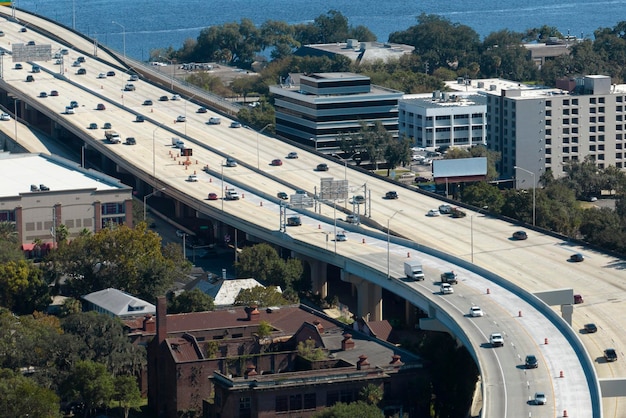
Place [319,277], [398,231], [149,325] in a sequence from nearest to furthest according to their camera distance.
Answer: [149,325], [319,277], [398,231]

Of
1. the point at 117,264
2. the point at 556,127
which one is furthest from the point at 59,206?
the point at 556,127

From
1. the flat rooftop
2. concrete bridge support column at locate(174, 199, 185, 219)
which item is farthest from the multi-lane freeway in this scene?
the flat rooftop

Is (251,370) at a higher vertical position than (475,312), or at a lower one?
lower

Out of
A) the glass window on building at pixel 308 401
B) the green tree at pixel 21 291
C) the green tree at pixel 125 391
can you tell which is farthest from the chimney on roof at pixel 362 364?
the green tree at pixel 21 291

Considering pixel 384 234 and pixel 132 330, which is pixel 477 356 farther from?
pixel 384 234

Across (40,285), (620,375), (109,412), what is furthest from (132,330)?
(620,375)

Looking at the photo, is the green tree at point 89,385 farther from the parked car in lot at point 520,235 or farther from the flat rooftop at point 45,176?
the flat rooftop at point 45,176

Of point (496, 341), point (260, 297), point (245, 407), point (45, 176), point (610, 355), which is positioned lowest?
point (245, 407)

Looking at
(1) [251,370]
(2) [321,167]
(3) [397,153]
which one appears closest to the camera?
(1) [251,370]

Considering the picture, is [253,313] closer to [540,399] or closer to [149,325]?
[149,325]
